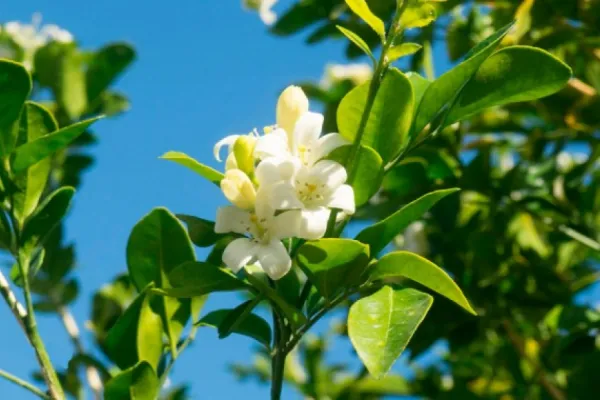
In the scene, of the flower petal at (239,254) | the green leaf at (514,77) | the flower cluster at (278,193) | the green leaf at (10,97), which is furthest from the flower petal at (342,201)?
the green leaf at (10,97)

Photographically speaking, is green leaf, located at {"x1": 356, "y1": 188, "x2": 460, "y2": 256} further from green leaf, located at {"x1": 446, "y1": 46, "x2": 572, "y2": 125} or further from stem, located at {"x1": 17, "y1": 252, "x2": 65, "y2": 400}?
stem, located at {"x1": 17, "y1": 252, "x2": 65, "y2": 400}

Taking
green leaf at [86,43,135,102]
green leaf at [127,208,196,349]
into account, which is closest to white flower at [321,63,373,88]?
green leaf at [86,43,135,102]

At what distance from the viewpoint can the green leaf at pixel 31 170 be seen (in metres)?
1.17

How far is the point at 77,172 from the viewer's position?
221cm

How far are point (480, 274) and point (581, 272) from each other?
0.46 metres

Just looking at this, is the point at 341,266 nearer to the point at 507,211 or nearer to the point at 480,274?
the point at 480,274

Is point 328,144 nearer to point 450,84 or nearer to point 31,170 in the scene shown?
point 450,84

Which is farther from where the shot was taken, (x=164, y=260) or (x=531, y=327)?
(x=531, y=327)

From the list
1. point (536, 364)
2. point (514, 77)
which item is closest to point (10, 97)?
point (514, 77)

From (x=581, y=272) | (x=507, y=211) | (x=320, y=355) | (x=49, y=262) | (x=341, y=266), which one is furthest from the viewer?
(x=320, y=355)

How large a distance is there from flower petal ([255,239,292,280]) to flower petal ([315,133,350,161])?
122mm

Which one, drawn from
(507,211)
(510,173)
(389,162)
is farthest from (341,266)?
(507,211)

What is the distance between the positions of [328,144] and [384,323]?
0.24 metres

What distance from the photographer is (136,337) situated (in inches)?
46.4
